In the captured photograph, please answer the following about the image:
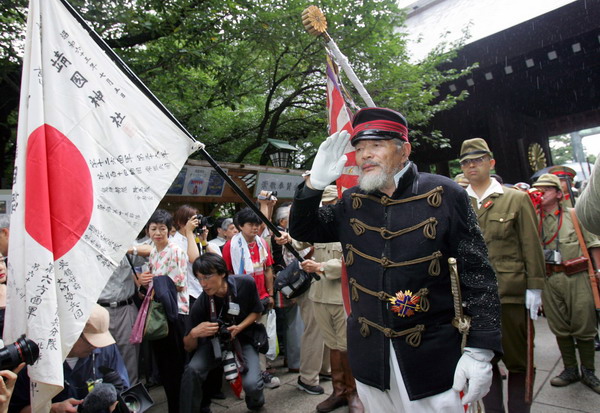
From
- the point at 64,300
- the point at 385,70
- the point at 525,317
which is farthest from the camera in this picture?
the point at 385,70

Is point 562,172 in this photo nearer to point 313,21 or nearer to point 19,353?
point 313,21

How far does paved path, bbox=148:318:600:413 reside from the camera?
3643 mm

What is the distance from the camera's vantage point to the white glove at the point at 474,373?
1.89 metres

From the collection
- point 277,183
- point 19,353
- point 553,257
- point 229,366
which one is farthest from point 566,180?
point 19,353

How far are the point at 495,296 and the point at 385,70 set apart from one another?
287 inches

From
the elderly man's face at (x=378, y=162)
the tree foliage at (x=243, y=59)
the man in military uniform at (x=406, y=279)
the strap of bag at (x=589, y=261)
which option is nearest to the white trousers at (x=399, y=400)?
the man in military uniform at (x=406, y=279)

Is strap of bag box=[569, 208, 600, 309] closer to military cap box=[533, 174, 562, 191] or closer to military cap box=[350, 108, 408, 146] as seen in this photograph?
military cap box=[533, 174, 562, 191]

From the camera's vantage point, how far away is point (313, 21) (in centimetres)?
305

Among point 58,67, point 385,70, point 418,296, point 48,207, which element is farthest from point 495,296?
point 385,70

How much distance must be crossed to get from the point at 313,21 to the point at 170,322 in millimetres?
2877

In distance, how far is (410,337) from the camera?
79.5 inches

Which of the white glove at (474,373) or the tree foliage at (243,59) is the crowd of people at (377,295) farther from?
the tree foliage at (243,59)

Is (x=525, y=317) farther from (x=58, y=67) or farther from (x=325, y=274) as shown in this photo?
(x=58, y=67)

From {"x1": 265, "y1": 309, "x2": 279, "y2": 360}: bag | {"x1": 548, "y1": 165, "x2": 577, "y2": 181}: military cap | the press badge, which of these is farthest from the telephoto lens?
{"x1": 548, "y1": 165, "x2": 577, "y2": 181}: military cap
